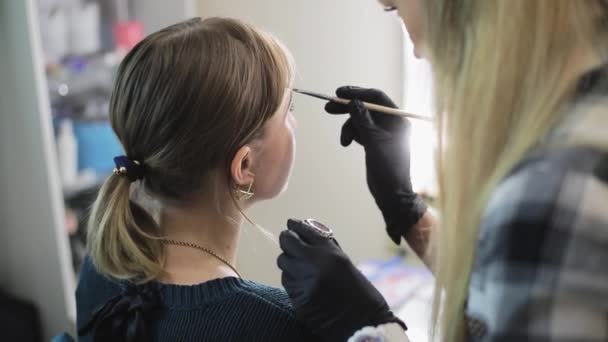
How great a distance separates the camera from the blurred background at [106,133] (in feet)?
4.99

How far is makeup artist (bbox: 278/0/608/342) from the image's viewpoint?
47 cm

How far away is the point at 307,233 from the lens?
0.85m

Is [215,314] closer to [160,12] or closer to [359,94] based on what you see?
[359,94]

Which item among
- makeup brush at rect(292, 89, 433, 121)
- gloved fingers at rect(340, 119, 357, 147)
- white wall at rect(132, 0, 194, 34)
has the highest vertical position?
white wall at rect(132, 0, 194, 34)

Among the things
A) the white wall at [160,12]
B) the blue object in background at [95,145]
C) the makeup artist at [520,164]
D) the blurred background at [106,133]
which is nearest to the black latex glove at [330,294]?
the makeup artist at [520,164]

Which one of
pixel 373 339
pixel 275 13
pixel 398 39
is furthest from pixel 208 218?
pixel 398 39

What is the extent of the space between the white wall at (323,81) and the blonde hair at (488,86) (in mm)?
995

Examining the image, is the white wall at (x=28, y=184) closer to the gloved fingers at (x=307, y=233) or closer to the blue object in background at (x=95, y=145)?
the blue object in background at (x=95, y=145)

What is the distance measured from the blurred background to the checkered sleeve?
3.28 ft

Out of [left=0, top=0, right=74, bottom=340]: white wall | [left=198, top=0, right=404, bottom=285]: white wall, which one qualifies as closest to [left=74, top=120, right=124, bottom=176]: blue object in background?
[left=0, top=0, right=74, bottom=340]: white wall

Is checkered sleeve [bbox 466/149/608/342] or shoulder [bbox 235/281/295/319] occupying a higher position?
checkered sleeve [bbox 466/149/608/342]

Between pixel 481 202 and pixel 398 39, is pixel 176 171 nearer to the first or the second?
pixel 481 202

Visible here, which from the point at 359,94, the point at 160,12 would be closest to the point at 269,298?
the point at 359,94

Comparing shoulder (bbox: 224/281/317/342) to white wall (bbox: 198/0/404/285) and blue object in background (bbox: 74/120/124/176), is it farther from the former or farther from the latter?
blue object in background (bbox: 74/120/124/176)
